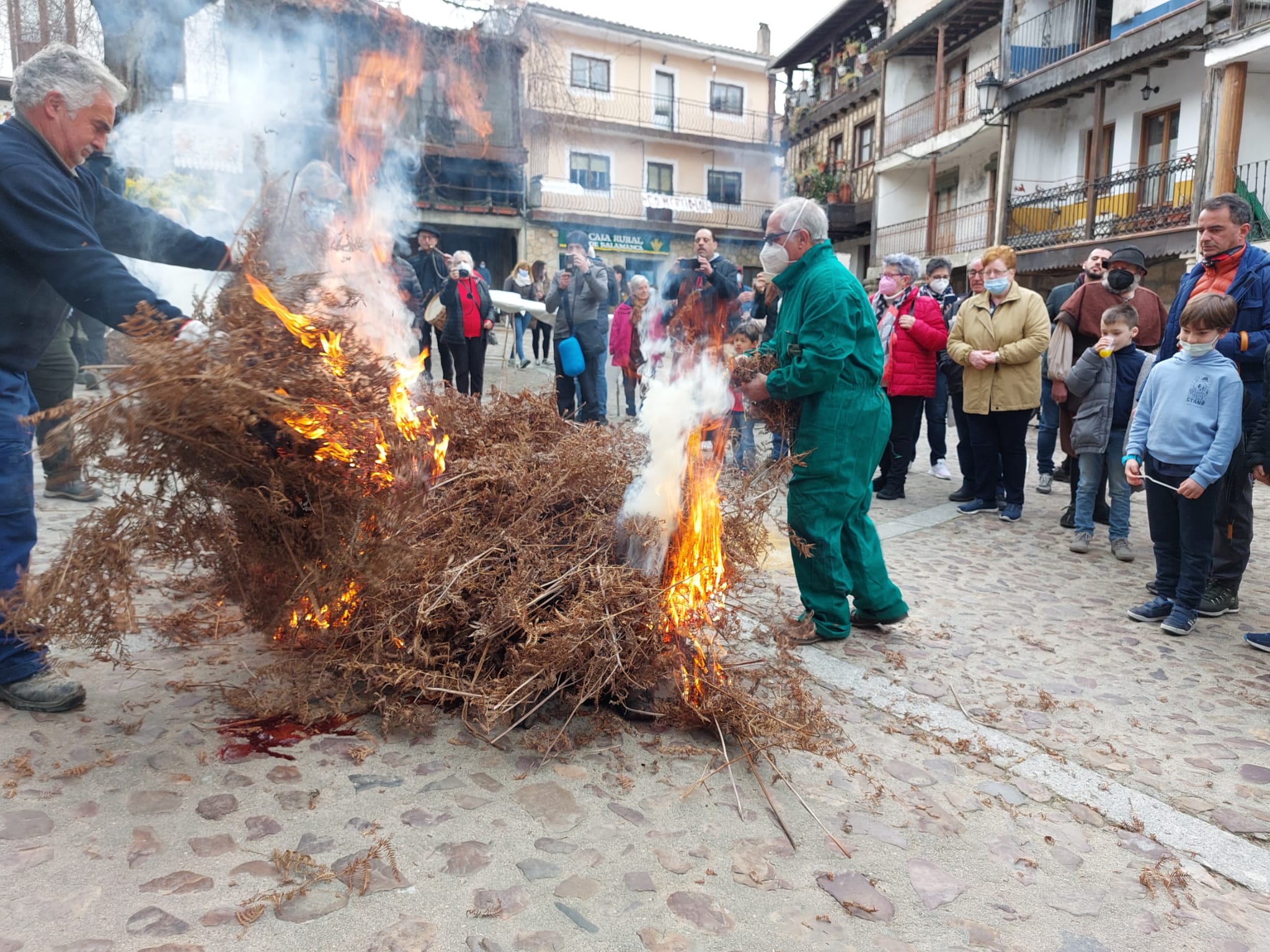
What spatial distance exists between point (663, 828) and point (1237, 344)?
15.1 feet

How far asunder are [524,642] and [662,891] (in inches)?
40.8

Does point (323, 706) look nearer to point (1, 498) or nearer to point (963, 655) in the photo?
point (1, 498)

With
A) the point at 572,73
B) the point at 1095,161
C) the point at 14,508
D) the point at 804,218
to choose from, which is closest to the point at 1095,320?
the point at 804,218

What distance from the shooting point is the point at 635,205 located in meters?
34.1

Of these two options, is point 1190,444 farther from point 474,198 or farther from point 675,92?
point 675,92

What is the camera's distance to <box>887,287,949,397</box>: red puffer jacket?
788 centimetres

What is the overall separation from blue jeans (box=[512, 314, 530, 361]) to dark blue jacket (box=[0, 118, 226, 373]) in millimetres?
13743

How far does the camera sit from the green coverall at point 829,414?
4.21 meters

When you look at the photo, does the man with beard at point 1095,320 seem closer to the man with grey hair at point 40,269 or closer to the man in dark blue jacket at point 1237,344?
Result: the man in dark blue jacket at point 1237,344

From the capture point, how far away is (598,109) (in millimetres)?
33500

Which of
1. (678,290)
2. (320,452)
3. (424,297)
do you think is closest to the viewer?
(320,452)

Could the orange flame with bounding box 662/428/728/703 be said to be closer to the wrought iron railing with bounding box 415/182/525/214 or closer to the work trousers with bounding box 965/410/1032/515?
the work trousers with bounding box 965/410/1032/515

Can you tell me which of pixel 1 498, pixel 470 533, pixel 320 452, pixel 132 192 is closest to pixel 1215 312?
pixel 470 533

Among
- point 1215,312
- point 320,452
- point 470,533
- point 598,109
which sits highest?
point 598,109
